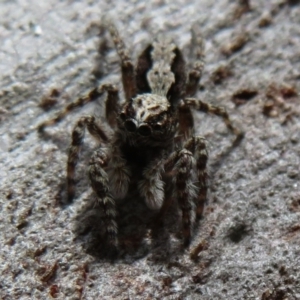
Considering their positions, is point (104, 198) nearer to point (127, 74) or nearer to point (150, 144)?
point (150, 144)

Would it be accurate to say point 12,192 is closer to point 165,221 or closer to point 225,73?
point 165,221

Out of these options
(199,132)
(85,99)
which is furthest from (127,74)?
(199,132)

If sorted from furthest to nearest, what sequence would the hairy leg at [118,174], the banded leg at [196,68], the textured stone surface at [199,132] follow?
1. the banded leg at [196,68]
2. the hairy leg at [118,174]
3. the textured stone surface at [199,132]

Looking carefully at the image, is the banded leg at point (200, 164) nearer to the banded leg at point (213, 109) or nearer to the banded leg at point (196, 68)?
the banded leg at point (213, 109)

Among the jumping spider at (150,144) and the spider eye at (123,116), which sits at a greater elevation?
the spider eye at (123,116)

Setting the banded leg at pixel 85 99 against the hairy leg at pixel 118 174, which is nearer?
the hairy leg at pixel 118 174

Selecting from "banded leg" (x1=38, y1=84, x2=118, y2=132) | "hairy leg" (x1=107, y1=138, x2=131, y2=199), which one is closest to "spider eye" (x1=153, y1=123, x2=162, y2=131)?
"hairy leg" (x1=107, y1=138, x2=131, y2=199)

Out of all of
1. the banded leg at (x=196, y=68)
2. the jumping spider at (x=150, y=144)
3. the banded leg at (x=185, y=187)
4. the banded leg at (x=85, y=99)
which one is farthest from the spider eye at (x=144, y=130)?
the banded leg at (x=196, y=68)

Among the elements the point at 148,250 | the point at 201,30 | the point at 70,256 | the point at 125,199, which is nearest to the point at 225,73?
the point at 201,30

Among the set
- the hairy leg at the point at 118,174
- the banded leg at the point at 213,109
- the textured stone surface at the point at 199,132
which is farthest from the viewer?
the banded leg at the point at 213,109
